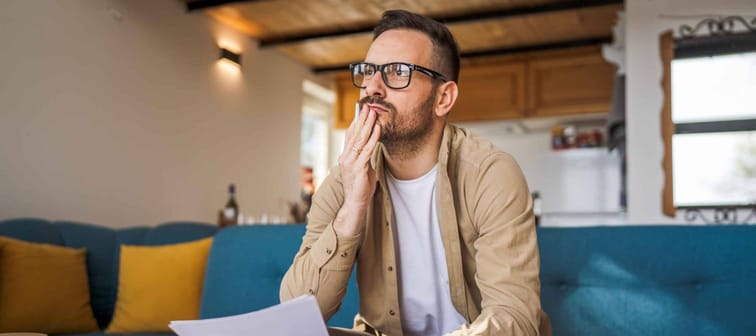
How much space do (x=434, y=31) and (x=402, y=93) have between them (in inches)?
6.6

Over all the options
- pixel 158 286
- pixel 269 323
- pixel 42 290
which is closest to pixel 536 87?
pixel 158 286

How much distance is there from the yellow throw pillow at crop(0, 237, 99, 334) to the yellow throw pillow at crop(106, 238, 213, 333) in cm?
15

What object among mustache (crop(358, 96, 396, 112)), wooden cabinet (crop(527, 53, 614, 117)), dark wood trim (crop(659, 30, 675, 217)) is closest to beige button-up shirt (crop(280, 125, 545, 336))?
mustache (crop(358, 96, 396, 112))

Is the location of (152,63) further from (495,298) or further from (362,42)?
(495,298)

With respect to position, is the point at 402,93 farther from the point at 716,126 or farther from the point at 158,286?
the point at 716,126

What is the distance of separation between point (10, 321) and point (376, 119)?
1828 mm

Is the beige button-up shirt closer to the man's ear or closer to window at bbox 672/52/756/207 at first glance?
the man's ear

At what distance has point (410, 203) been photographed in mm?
1383

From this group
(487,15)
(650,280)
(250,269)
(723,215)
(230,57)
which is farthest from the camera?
(230,57)

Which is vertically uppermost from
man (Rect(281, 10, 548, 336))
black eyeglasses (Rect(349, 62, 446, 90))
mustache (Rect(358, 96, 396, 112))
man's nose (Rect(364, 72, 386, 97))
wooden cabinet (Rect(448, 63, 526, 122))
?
wooden cabinet (Rect(448, 63, 526, 122))

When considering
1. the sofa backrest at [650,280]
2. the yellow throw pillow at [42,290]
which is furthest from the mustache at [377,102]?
the yellow throw pillow at [42,290]

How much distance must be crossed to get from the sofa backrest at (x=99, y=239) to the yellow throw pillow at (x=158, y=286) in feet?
0.42

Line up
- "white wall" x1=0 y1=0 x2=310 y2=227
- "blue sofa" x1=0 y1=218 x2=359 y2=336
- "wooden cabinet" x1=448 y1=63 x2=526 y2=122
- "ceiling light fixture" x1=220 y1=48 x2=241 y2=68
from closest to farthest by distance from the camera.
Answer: "blue sofa" x1=0 y1=218 x2=359 y2=336, "white wall" x1=0 y1=0 x2=310 y2=227, "ceiling light fixture" x1=220 y1=48 x2=241 y2=68, "wooden cabinet" x1=448 y1=63 x2=526 y2=122

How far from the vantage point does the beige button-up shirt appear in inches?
44.8
